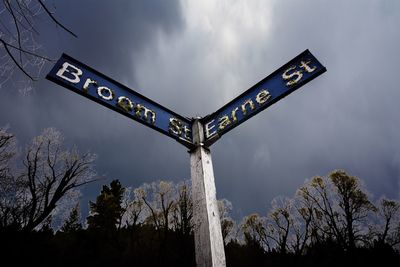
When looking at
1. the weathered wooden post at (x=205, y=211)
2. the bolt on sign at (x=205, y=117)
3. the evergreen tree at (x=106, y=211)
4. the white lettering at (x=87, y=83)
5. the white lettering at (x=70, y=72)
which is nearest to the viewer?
the weathered wooden post at (x=205, y=211)

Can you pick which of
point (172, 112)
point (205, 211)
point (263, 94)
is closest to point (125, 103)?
point (172, 112)

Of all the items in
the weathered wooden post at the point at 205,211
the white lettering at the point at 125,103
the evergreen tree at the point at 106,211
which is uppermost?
the evergreen tree at the point at 106,211

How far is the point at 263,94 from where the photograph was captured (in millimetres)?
2842

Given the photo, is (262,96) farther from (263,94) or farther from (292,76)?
(292,76)

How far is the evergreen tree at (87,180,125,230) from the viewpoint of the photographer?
29.6 metres

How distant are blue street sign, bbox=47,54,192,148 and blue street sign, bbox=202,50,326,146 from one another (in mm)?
339

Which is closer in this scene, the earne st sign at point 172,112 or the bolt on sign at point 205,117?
the bolt on sign at point 205,117

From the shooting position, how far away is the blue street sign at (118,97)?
2.45 meters

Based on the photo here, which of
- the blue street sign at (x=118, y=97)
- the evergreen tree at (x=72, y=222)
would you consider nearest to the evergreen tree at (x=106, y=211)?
the evergreen tree at (x=72, y=222)

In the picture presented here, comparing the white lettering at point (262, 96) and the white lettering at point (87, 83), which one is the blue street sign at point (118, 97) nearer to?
the white lettering at point (87, 83)

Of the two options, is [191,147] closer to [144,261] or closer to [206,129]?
[206,129]

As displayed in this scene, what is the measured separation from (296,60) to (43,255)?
18.0 m

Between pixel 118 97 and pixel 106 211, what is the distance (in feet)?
103

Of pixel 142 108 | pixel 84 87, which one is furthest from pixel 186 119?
pixel 84 87
